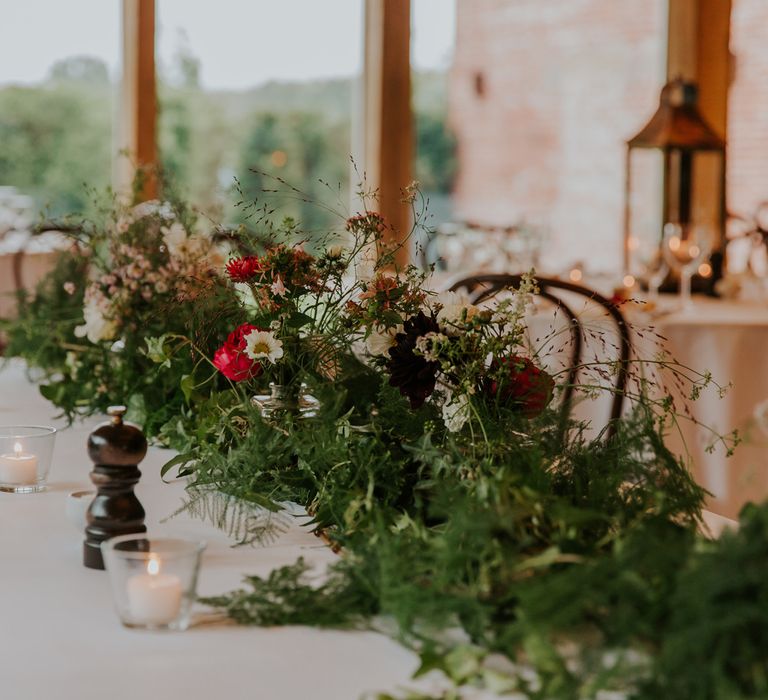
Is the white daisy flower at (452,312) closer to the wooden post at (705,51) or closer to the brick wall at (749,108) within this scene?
the wooden post at (705,51)

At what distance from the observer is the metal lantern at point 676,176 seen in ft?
14.0

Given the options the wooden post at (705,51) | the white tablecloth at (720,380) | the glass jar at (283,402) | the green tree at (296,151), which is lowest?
the white tablecloth at (720,380)

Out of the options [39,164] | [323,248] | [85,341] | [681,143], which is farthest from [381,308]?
[39,164]

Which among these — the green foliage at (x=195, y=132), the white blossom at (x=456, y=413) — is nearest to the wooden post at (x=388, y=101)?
the green foliage at (x=195, y=132)

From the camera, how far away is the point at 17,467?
60.5 inches

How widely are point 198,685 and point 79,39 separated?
5.27 meters

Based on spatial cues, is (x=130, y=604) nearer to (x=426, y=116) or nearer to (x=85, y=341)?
(x=85, y=341)

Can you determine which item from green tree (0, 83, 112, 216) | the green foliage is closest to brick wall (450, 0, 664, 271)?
the green foliage

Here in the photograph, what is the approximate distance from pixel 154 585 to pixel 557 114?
603 cm

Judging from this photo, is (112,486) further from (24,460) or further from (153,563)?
(24,460)

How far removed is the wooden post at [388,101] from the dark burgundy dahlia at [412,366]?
4.51 m

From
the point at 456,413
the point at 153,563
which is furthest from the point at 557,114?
the point at 153,563

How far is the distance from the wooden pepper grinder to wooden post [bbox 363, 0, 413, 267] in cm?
470

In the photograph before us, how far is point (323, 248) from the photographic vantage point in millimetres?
1508
